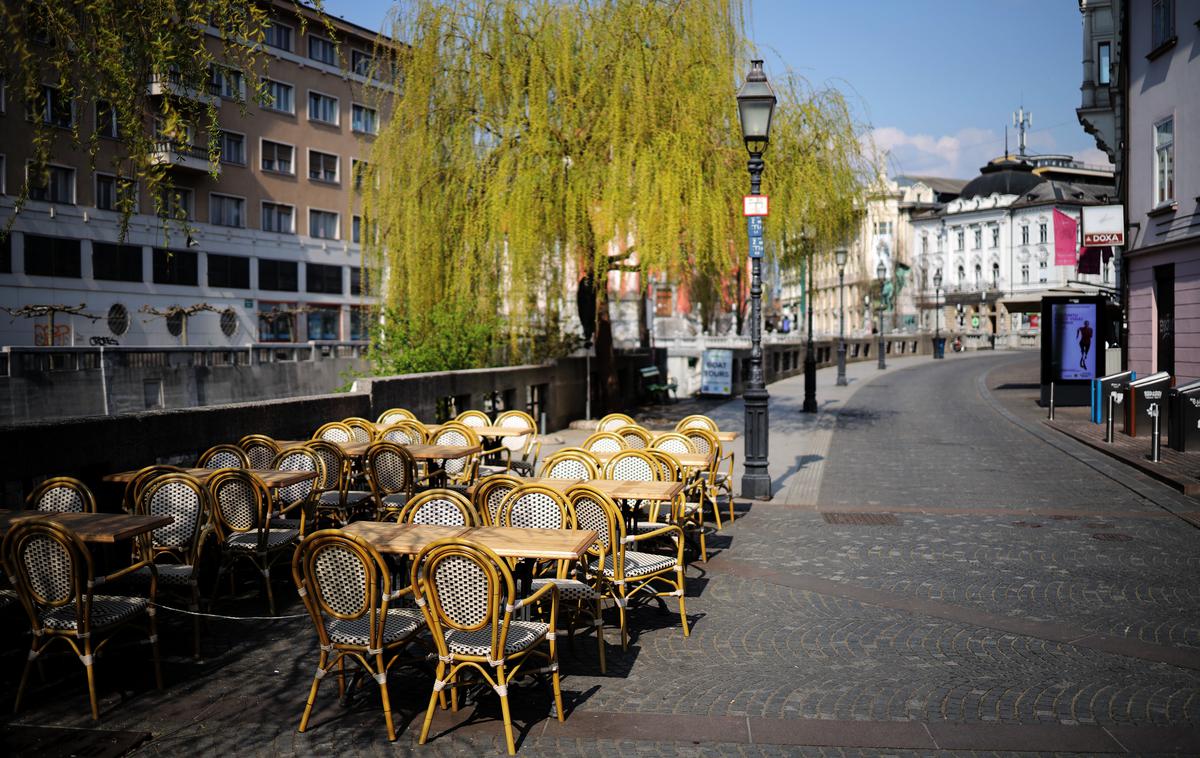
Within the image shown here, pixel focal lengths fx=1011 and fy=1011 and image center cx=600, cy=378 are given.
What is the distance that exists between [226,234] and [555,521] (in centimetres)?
4546

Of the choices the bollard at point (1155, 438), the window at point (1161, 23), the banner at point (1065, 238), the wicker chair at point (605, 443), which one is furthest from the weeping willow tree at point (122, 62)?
the banner at point (1065, 238)

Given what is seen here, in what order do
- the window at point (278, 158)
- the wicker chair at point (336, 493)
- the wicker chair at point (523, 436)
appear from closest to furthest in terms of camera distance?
the wicker chair at point (336, 493), the wicker chair at point (523, 436), the window at point (278, 158)

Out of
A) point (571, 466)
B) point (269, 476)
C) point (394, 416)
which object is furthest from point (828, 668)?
point (394, 416)

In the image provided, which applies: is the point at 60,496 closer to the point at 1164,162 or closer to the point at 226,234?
the point at 1164,162

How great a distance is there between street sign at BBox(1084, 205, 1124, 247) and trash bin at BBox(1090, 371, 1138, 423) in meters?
3.31

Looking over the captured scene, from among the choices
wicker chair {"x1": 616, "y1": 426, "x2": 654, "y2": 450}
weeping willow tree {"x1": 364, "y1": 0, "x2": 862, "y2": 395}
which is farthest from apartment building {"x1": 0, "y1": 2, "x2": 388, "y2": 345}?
wicker chair {"x1": 616, "y1": 426, "x2": 654, "y2": 450}

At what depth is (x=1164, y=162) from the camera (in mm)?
22797

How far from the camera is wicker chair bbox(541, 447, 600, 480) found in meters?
8.69

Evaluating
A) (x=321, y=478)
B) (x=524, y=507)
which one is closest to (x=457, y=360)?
(x=321, y=478)

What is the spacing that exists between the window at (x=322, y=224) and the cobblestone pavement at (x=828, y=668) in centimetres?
4600

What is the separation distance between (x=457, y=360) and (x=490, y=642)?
42.4 feet

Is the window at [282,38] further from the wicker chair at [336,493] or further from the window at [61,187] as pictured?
the wicker chair at [336,493]

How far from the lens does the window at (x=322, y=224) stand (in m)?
53.0

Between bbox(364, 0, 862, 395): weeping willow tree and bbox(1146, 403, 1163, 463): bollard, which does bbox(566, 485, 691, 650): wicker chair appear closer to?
bbox(364, 0, 862, 395): weeping willow tree
